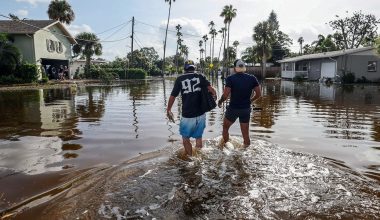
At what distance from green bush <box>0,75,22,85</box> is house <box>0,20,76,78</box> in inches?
167

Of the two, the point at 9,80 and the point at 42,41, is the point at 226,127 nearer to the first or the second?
the point at 9,80

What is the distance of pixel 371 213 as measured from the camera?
384 centimetres

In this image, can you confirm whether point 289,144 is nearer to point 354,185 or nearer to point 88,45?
point 354,185

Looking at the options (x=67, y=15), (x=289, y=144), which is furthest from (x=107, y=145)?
(x=67, y=15)

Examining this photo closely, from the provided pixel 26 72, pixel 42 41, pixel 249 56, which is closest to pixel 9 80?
pixel 26 72

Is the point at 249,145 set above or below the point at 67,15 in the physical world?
below

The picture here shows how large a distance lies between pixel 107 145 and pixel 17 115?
638 centimetres

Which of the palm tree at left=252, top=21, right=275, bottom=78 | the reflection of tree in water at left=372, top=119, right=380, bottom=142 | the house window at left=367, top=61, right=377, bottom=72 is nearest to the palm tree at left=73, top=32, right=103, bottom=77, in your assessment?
the palm tree at left=252, top=21, right=275, bottom=78

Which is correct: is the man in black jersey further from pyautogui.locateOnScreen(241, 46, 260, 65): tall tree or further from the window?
pyautogui.locateOnScreen(241, 46, 260, 65): tall tree

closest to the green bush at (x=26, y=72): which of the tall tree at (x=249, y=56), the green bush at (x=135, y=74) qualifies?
the green bush at (x=135, y=74)

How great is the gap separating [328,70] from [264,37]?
701 inches

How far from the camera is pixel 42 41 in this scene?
35531 millimetres

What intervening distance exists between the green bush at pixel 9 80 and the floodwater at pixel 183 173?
2254 cm

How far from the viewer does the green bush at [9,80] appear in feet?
95.6
